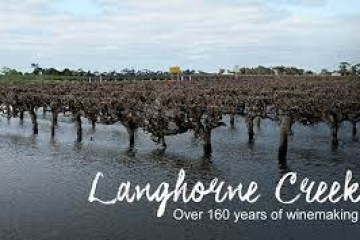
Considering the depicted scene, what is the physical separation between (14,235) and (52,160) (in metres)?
18.2

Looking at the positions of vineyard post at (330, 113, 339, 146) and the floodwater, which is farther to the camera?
vineyard post at (330, 113, 339, 146)

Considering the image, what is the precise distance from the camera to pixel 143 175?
36188mm

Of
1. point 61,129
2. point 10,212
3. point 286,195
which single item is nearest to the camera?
point 10,212

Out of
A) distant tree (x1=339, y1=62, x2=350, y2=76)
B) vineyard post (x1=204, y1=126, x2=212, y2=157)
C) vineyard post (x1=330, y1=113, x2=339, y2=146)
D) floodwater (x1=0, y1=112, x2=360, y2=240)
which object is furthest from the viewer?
distant tree (x1=339, y1=62, x2=350, y2=76)

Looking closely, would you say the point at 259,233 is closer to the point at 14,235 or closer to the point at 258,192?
the point at 258,192

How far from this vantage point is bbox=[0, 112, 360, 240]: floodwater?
2473cm

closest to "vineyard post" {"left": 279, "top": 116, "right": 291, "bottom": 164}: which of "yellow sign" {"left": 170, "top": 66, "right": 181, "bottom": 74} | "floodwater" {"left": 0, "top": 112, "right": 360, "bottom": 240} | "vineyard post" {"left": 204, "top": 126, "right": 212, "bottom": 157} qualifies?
"floodwater" {"left": 0, "top": 112, "right": 360, "bottom": 240}

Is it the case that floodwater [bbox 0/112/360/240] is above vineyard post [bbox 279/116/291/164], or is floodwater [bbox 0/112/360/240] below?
below

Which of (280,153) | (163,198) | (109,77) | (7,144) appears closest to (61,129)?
(7,144)

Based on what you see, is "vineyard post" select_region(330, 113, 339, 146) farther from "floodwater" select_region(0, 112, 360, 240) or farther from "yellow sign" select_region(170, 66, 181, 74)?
"yellow sign" select_region(170, 66, 181, 74)

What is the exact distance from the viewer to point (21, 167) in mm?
39625

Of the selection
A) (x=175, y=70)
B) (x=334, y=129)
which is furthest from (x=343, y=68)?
(x=334, y=129)

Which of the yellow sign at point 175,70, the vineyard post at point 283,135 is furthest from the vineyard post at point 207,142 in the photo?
the yellow sign at point 175,70

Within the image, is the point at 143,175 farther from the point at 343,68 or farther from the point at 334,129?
the point at 343,68
